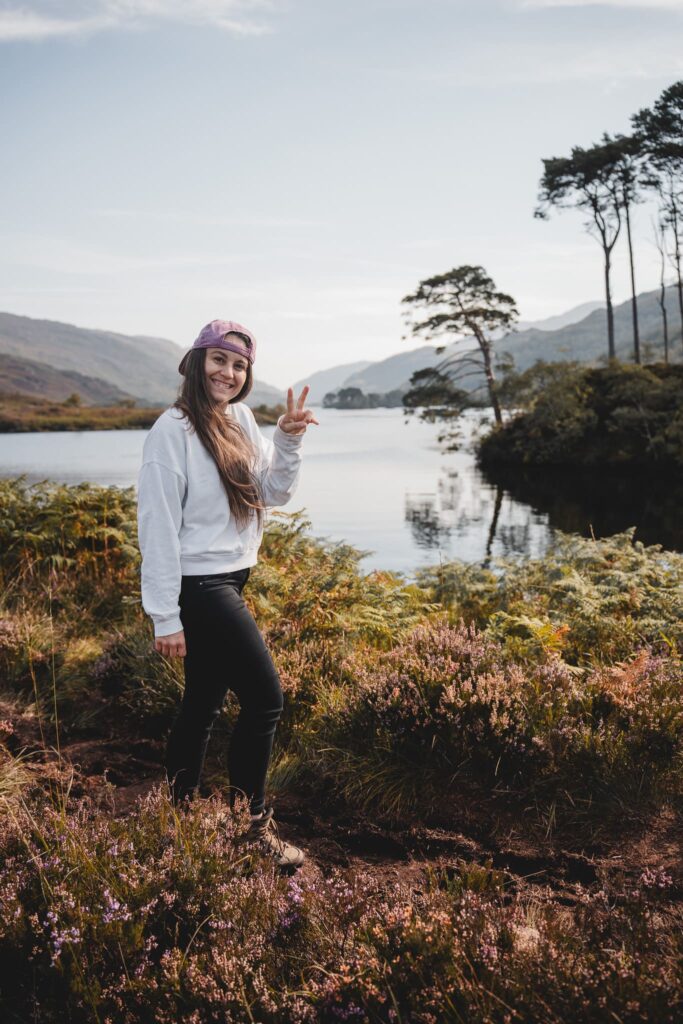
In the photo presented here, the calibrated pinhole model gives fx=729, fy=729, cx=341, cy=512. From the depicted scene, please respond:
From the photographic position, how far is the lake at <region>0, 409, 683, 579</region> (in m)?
18.4

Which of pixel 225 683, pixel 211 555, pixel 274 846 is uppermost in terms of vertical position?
pixel 211 555

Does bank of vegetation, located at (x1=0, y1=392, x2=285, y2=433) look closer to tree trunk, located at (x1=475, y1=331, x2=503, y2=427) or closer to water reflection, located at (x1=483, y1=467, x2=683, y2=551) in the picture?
tree trunk, located at (x1=475, y1=331, x2=503, y2=427)

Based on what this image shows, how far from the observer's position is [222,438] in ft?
10.4

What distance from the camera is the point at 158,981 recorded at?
2326mm

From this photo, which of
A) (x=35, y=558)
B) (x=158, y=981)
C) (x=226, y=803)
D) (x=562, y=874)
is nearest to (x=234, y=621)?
(x=226, y=803)

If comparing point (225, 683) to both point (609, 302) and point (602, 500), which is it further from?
point (609, 302)

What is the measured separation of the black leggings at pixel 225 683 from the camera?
3.06 meters

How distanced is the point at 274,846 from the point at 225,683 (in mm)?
736

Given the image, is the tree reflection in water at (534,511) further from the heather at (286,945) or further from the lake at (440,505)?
the heather at (286,945)

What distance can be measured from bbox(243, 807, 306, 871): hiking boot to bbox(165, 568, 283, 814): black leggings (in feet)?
0.27

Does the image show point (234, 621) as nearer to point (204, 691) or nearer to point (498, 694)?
point (204, 691)

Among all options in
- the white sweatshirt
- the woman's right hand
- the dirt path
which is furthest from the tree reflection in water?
the woman's right hand

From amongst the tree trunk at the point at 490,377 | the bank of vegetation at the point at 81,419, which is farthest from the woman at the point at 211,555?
the bank of vegetation at the point at 81,419

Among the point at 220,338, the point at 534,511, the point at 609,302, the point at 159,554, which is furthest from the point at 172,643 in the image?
the point at 609,302
